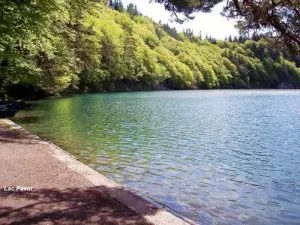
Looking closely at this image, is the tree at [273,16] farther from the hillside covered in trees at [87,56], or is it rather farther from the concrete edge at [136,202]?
the concrete edge at [136,202]

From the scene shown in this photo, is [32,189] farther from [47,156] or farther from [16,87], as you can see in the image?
[16,87]

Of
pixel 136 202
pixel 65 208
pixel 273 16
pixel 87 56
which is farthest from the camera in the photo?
pixel 87 56

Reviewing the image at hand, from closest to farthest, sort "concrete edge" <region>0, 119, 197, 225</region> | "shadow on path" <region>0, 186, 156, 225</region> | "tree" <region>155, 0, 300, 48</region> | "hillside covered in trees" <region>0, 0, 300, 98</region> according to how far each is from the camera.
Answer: "shadow on path" <region>0, 186, 156, 225</region> → "concrete edge" <region>0, 119, 197, 225</region> → "tree" <region>155, 0, 300, 48</region> → "hillside covered in trees" <region>0, 0, 300, 98</region>

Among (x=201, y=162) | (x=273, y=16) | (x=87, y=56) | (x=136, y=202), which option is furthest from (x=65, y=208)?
(x=87, y=56)

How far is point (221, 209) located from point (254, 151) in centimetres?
1003

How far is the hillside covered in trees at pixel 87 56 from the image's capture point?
67.4 feet

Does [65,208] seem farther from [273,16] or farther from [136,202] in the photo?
[273,16]

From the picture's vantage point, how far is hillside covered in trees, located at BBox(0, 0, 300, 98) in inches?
809

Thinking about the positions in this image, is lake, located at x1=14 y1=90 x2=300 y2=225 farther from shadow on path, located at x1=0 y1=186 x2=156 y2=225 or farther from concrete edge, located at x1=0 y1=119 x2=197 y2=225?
shadow on path, located at x1=0 y1=186 x2=156 y2=225

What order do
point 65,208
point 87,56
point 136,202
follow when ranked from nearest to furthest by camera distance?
point 65,208
point 136,202
point 87,56

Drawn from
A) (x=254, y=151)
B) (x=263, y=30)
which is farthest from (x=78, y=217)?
(x=254, y=151)

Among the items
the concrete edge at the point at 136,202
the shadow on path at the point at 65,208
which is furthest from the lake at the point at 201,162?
the shadow on path at the point at 65,208

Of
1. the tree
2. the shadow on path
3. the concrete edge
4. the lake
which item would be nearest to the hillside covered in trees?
the tree

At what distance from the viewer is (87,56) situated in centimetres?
6450
